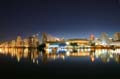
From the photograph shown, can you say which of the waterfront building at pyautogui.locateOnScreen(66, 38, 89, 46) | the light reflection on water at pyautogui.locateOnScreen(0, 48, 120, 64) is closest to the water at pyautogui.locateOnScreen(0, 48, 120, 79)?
the light reflection on water at pyautogui.locateOnScreen(0, 48, 120, 64)

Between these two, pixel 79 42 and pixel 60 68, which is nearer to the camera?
pixel 60 68

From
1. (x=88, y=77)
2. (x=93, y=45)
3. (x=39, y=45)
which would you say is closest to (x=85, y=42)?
(x=93, y=45)

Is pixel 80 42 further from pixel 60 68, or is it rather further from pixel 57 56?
pixel 60 68

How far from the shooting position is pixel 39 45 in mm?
118938

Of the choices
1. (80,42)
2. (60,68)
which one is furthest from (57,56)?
(80,42)

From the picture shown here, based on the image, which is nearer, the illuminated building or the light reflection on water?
the light reflection on water

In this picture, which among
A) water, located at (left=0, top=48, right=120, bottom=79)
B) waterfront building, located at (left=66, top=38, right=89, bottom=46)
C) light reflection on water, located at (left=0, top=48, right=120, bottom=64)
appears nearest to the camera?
water, located at (left=0, top=48, right=120, bottom=79)

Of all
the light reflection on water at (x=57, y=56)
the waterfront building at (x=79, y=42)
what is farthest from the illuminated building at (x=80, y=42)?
the light reflection on water at (x=57, y=56)

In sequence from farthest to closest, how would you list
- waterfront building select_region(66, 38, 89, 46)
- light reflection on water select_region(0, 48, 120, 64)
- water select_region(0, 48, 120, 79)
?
waterfront building select_region(66, 38, 89, 46) < light reflection on water select_region(0, 48, 120, 64) < water select_region(0, 48, 120, 79)

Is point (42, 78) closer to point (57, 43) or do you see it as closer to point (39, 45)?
point (39, 45)

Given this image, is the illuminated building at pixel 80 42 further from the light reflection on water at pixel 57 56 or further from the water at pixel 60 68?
the water at pixel 60 68

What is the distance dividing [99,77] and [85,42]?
5236 inches

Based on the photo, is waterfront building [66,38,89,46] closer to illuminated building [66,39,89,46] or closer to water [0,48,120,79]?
illuminated building [66,39,89,46]

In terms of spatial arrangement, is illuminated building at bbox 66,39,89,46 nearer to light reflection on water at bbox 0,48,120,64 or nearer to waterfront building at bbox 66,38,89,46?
waterfront building at bbox 66,38,89,46
